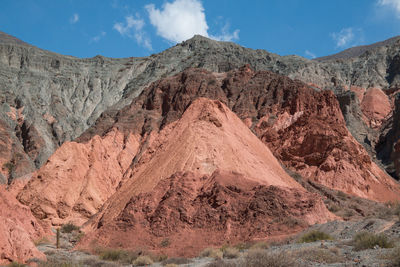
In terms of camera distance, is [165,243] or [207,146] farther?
[207,146]

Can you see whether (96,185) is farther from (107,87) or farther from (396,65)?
(396,65)

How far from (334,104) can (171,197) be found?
30047 mm

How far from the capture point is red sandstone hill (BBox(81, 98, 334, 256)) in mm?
22516

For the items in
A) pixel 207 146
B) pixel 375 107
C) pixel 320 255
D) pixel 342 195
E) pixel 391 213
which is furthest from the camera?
pixel 375 107

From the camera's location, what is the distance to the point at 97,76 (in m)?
104

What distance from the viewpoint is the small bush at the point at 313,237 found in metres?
18.4

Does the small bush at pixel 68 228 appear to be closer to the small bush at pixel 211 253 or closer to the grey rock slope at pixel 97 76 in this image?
the small bush at pixel 211 253

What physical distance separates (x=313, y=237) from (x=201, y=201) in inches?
299

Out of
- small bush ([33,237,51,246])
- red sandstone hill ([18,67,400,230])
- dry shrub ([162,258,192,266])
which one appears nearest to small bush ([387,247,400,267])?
dry shrub ([162,258,192,266])

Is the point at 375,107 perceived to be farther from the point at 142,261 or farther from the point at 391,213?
the point at 142,261

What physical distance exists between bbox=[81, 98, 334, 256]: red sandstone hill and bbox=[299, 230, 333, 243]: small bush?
2.58 metres

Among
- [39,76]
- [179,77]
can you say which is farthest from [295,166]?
[39,76]

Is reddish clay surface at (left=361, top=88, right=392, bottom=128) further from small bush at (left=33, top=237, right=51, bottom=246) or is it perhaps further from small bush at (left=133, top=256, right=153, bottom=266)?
small bush at (left=133, top=256, right=153, bottom=266)

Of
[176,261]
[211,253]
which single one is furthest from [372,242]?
[176,261]
